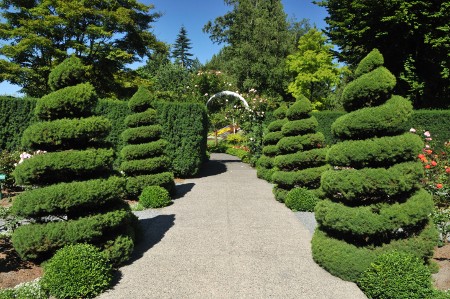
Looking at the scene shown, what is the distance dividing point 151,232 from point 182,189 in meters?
5.47

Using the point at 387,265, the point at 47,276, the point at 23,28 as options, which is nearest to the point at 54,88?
the point at 47,276

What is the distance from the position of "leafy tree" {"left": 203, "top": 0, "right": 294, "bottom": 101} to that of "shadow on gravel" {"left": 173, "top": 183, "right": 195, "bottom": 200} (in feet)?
65.0

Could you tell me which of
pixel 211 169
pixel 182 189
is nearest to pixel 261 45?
pixel 211 169

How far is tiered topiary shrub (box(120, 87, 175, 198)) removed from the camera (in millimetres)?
10523

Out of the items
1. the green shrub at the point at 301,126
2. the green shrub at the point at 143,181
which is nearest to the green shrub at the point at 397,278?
the green shrub at the point at 301,126

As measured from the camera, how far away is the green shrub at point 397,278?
4.27 m

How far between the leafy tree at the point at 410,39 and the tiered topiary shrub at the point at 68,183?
53.2ft

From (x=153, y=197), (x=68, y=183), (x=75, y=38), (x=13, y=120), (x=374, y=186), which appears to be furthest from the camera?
(x=75, y=38)

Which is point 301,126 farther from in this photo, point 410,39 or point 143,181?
point 410,39

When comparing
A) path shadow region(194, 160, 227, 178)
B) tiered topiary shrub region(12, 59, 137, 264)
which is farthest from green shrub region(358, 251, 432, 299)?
path shadow region(194, 160, 227, 178)

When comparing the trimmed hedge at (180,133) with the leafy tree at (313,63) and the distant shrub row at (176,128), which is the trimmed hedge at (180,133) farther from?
the leafy tree at (313,63)

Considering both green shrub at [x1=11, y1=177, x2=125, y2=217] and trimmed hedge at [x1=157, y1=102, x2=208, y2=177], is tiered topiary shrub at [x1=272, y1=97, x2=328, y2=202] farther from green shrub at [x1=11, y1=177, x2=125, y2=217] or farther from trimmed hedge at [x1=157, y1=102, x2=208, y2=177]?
green shrub at [x1=11, y1=177, x2=125, y2=217]

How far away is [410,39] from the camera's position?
18.0 m

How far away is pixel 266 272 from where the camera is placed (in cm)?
557
